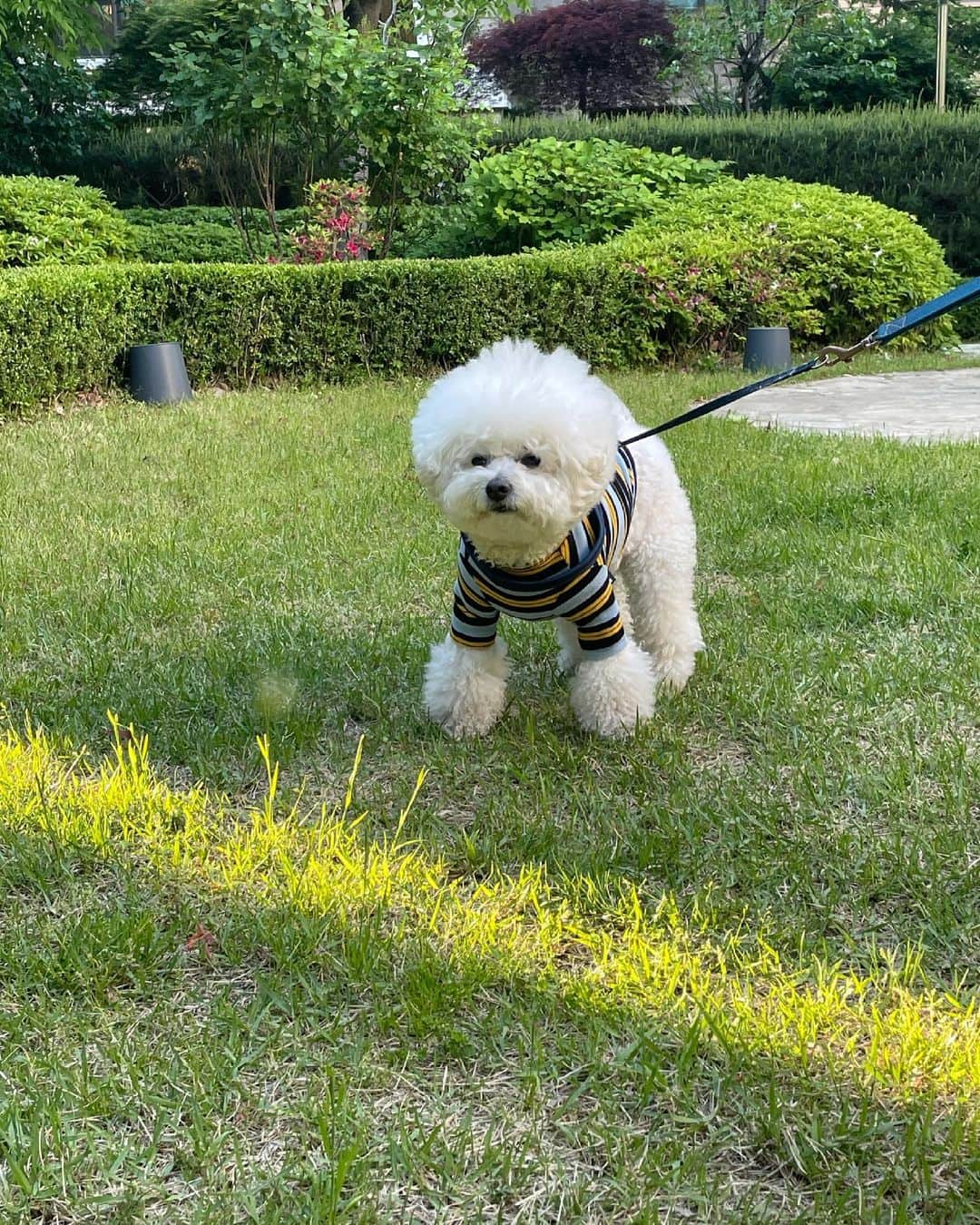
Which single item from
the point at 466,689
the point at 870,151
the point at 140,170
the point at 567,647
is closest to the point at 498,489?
the point at 466,689

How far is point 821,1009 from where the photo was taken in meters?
1.92

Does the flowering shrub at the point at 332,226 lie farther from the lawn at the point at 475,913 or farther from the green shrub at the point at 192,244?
the lawn at the point at 475,913

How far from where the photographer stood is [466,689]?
10.0 feet

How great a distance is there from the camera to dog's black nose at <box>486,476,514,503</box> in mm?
2594

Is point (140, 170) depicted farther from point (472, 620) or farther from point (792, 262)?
point (472, 620)

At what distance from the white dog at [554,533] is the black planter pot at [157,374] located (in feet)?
18.9

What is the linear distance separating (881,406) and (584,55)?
73.9 feet

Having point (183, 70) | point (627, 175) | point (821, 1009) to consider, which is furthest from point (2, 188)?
point (821, 1009)

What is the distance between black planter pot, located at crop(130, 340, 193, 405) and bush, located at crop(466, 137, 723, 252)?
434 centimetres

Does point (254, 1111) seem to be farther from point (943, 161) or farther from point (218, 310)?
point (943, 161)

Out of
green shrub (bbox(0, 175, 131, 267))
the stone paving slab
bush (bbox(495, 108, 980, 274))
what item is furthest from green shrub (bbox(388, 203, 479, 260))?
the stone paving slab

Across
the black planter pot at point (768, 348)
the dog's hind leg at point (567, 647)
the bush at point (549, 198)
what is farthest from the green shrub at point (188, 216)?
the dog's hind leg at point (567, 647)

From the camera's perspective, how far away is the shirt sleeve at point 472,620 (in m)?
2.99

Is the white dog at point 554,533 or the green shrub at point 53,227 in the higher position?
the green shrub at point 53,227
